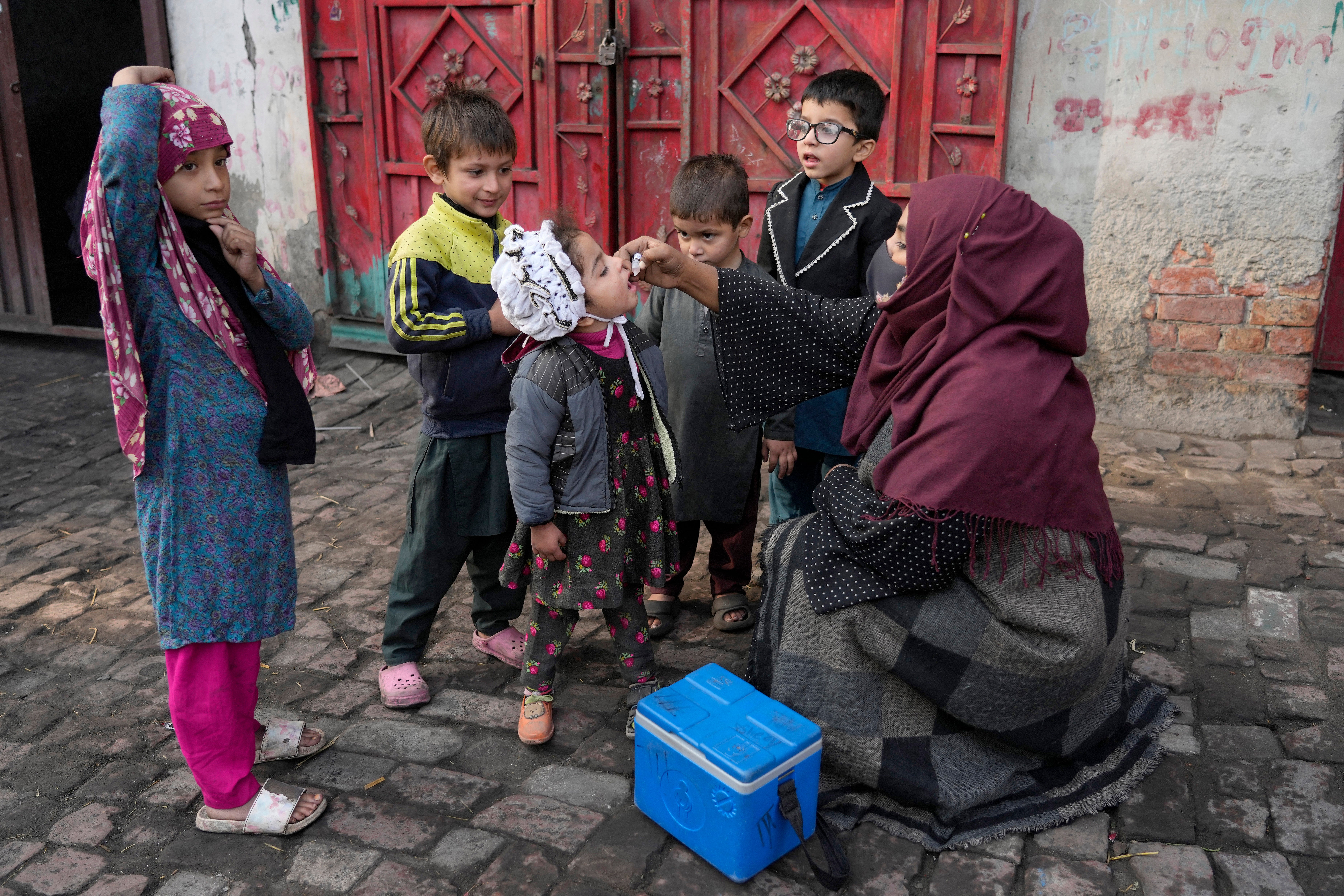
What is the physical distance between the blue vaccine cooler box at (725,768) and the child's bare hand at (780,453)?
101cm

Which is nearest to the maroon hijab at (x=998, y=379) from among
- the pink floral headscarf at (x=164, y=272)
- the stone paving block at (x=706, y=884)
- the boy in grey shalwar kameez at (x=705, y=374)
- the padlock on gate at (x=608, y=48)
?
the boy in grey shalwar kameez at (x=705, y=374)

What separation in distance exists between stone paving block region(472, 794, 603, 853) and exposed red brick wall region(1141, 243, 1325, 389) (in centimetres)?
401

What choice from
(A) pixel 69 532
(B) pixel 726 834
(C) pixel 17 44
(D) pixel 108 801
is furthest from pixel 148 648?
(C) pixel 17 44

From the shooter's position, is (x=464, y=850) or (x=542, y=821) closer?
(x=464, y=850)

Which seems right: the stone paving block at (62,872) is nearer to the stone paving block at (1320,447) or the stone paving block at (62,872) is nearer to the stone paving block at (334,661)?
the stone paving block at (334,661)

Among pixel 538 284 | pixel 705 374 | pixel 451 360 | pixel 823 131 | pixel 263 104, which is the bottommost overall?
pixel 705 374

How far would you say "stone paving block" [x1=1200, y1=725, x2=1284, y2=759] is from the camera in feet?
9.25

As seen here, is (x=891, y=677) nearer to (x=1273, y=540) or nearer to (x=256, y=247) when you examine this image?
(x=256, y=247)

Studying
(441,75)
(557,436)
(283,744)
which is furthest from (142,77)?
(441,75)

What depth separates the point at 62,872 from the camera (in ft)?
8.11

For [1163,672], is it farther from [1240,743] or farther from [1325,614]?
[1325,614]

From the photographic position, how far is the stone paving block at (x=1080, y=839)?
2.47 meters

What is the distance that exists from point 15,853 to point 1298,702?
3.49m

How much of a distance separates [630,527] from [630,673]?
0.47 m
